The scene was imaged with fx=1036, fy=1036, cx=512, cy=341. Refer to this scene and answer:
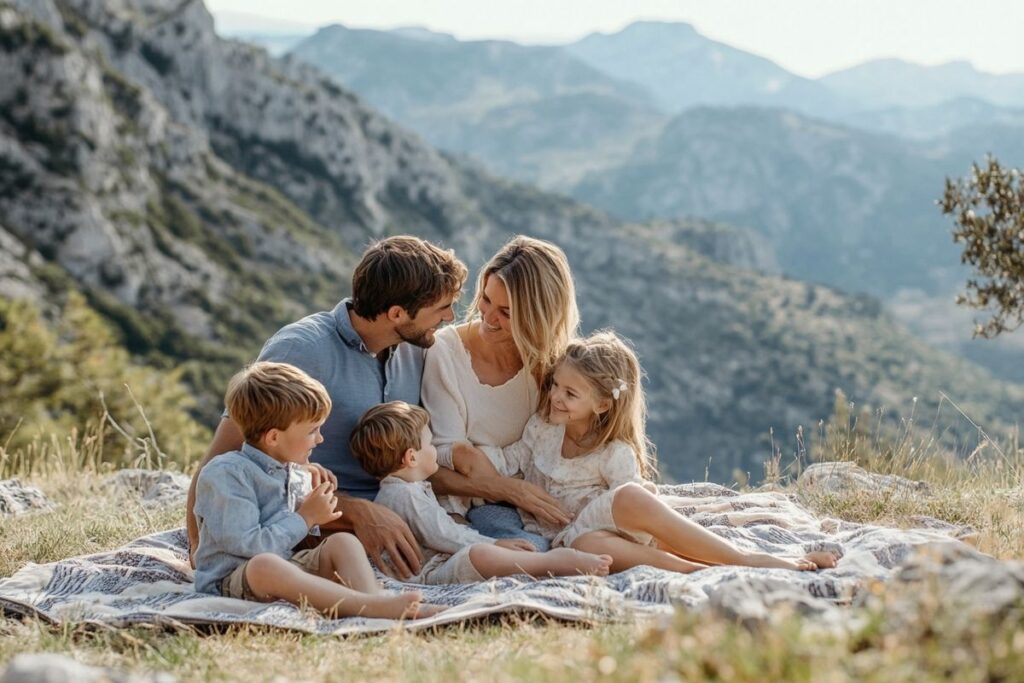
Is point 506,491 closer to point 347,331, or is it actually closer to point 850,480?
point 347,331

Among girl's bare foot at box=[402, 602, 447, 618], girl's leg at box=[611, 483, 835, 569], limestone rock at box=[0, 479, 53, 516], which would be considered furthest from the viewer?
limestone rock at box=[0, 479, 53, 516]

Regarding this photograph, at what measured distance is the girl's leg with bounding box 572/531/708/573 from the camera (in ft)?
15.6

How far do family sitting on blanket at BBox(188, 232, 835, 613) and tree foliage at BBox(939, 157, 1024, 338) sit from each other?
587 cm

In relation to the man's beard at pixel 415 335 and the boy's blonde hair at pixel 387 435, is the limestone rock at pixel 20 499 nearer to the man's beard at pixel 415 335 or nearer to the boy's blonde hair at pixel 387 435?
the boy's blonde hair at pixel 387 435

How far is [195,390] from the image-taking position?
40.8 metres

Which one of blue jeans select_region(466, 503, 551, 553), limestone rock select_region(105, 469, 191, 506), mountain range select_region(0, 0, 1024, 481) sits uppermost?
blue jeans select_region(466, 503, 551, 553)

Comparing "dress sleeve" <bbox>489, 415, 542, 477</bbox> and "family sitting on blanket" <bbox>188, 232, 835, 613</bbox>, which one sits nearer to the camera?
"family sitting on blanket" <bbox>188, 232, 835, 613</bbox>

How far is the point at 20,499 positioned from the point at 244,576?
342cm

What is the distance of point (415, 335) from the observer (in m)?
5.29

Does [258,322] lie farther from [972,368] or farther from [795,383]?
[972,368]

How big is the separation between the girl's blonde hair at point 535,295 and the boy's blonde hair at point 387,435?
711 millimetres

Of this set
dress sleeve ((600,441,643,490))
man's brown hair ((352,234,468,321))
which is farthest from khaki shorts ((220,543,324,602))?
dress sleeve ((600,441,643,490))

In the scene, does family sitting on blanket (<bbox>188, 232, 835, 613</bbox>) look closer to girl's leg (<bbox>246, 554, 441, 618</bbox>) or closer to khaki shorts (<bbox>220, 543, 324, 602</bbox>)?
khaki shorts (<bbox>220, 543, 324, 602</bbox>)

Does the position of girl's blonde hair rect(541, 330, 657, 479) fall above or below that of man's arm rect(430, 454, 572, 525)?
above
